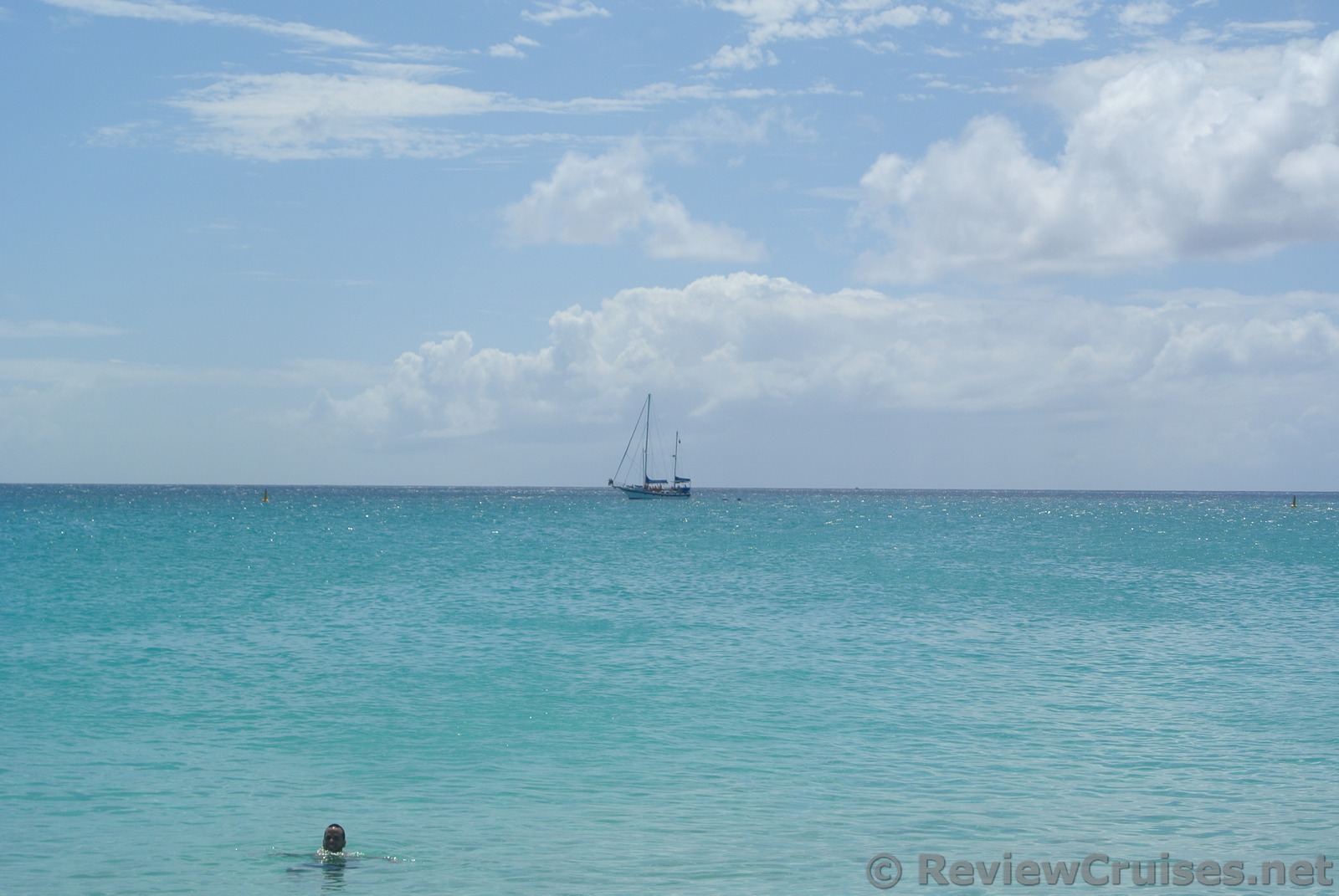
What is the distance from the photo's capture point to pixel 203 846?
53.0 feet

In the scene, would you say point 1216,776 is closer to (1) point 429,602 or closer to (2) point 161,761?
(2) point 161,761

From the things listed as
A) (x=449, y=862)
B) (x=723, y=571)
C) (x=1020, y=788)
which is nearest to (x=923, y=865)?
(x=1020, y=788)

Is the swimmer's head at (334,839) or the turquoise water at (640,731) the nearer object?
the swimmer's head at (334,839)

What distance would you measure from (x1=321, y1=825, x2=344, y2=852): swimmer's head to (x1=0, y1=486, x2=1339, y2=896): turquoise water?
45cm

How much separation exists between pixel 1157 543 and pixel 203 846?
305ft

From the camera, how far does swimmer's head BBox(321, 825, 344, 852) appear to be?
610 inches

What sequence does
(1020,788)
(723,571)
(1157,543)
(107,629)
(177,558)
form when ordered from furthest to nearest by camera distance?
(1157,543) → (177,558) → (723,571) → (107,629) → (1020,788)

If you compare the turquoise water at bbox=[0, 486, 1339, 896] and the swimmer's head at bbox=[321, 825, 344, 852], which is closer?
the swimmer's head at bbox=[321, 825, 344, 852]

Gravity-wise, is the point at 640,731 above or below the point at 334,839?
below

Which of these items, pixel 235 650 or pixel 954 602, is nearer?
pixel 235 650

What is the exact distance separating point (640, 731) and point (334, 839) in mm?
8698

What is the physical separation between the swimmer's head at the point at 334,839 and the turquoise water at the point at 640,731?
1.46 ft

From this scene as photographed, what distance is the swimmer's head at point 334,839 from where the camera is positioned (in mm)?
15492

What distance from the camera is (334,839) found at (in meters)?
15.5
